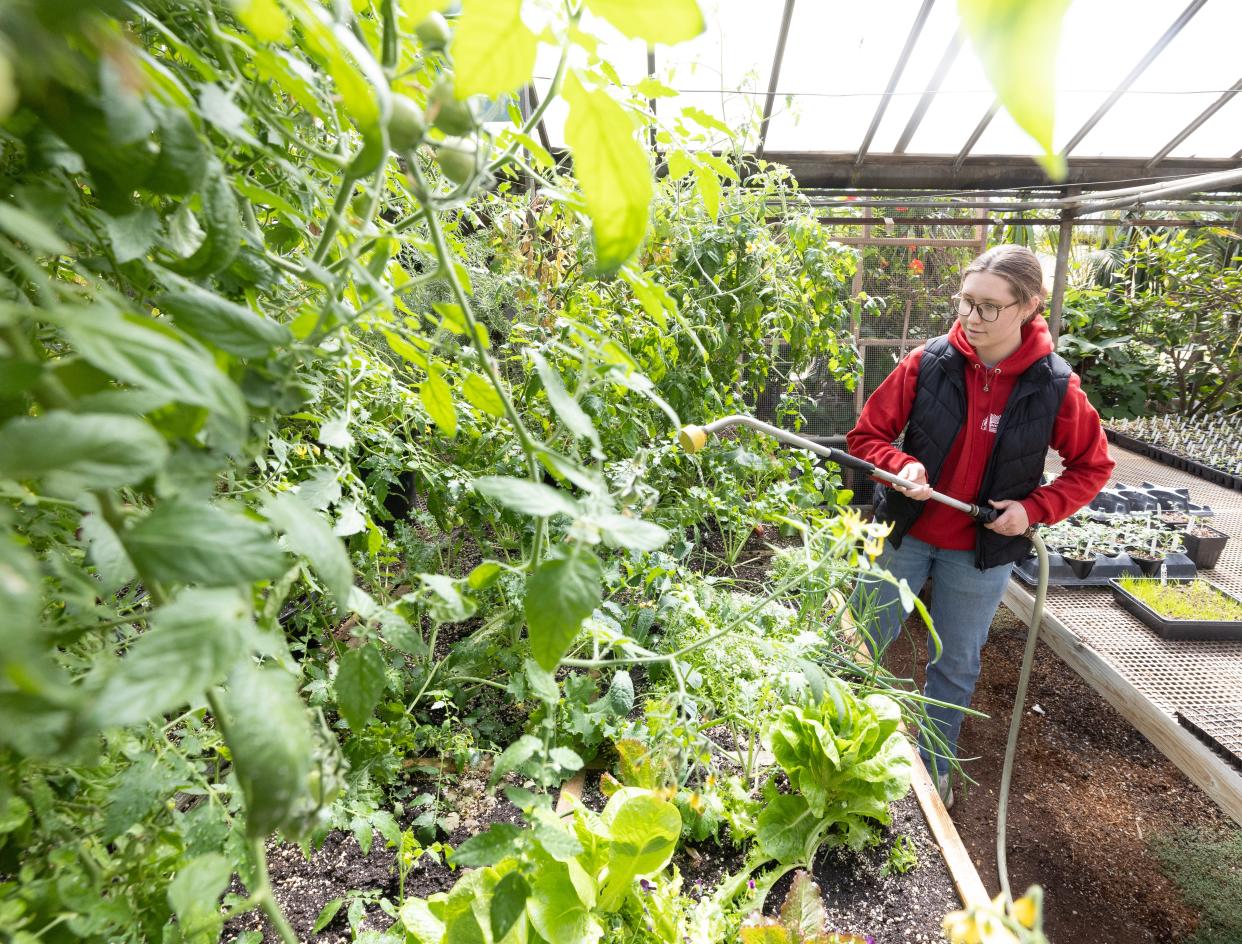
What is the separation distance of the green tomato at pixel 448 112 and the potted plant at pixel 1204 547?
2.99 metres

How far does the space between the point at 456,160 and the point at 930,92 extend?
13.7ft

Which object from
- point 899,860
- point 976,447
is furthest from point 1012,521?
point 899,860

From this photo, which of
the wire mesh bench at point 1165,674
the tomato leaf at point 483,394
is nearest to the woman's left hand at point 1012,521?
the wire mesh bench at point 1165,674

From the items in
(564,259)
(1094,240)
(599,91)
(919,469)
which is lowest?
(919,469)

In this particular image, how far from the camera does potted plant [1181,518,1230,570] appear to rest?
2389mm

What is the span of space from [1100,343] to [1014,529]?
4.98m

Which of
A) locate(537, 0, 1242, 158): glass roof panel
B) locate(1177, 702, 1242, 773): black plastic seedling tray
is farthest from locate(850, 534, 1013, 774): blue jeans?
locate(537, 0, 1242, 158): glass roof panel

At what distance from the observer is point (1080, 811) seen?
248cm

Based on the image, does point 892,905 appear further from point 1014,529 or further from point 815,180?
point 815,180

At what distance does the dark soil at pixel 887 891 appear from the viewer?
111 cm

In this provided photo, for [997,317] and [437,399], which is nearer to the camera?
[437,399]

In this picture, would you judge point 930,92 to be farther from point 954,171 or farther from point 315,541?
point 315,541

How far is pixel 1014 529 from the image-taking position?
1.89 meters

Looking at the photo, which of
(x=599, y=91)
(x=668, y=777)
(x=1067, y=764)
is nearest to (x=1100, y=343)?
(x=1067, y=764)
